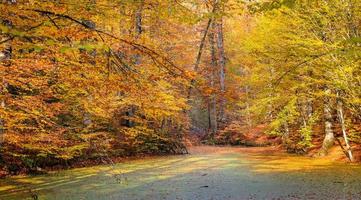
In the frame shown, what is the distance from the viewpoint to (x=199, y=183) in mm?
8758

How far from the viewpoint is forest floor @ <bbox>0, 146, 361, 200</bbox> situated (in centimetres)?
731

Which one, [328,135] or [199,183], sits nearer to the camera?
[199,183]

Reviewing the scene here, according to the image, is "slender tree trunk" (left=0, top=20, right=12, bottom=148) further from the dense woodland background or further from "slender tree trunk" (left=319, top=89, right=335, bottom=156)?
"slender tree trunk" (left=319, top=89, right=335, bottom=156)

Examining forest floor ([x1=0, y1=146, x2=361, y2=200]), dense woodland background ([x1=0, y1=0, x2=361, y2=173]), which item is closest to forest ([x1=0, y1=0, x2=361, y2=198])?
dense woodland background ([x1=0, y1=0, x2=361, y2=173])

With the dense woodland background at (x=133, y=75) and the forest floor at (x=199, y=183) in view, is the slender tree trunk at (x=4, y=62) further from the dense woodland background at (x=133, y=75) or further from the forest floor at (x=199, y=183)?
the forest floor at (x=199, y=183)

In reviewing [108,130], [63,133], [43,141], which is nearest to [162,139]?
[108,130]

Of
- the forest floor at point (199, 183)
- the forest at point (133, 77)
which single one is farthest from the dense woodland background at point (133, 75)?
the forest floor at point (199, 183)

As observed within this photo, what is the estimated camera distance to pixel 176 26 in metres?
26.1

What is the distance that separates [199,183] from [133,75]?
16.6ft

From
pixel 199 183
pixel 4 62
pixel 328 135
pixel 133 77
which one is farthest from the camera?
pixel 328 135

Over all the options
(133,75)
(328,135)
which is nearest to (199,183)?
(133,75)

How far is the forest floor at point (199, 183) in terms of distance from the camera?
731 centimetres

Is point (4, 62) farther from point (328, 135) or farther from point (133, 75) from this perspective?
point (328, 135)

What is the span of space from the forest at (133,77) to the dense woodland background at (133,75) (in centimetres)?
3
